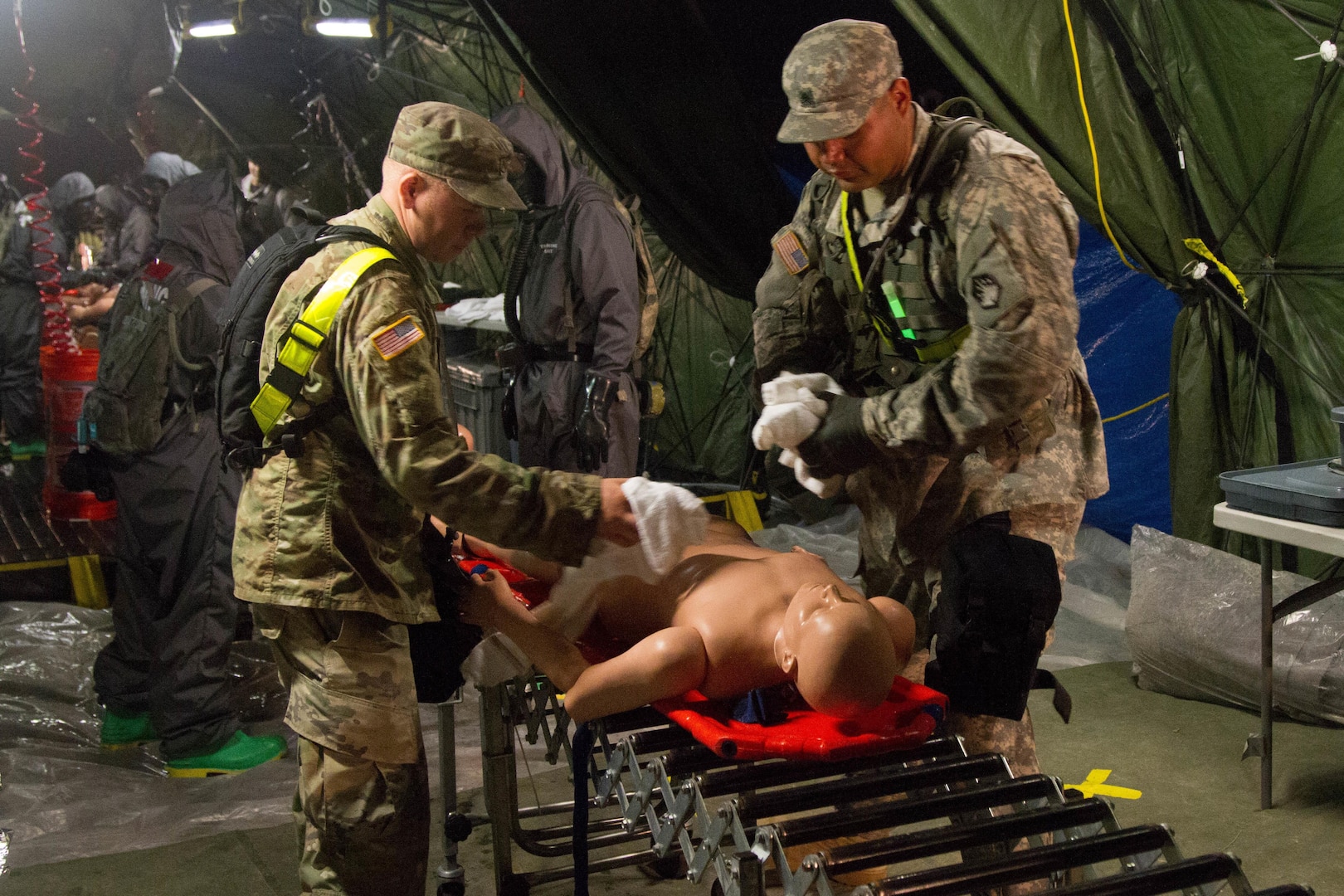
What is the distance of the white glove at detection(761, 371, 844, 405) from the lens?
2.35 m

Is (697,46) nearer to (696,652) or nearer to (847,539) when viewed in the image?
(847,539)

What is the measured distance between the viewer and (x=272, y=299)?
2.15m

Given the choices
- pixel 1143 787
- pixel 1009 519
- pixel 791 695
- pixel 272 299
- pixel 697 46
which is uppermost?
pixel 697 46

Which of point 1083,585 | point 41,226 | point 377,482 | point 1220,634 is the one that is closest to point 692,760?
point 377,482

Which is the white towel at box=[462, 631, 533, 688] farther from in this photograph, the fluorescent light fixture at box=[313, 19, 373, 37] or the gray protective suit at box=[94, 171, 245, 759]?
the fluorescent light fixture at box=[313, 19, 373, 37]

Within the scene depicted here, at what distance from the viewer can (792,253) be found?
2656mm

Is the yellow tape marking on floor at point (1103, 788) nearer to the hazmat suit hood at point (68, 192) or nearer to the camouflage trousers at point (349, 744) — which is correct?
the camouflage trousers at point (349, 744)

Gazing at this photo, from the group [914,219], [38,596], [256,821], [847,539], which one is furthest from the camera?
[847,539]

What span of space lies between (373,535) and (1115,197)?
10.5ft

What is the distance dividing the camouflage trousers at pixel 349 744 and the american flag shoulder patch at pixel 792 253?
4.06ft

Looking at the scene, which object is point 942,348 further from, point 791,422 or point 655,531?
point 655,531

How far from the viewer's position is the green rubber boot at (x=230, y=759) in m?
3.77

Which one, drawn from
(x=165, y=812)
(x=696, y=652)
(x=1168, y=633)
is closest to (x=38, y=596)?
(x=165, y=812)

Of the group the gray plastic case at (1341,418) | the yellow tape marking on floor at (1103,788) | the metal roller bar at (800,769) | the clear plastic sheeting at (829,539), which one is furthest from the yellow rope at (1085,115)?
the metal roller bar at (800,769)
